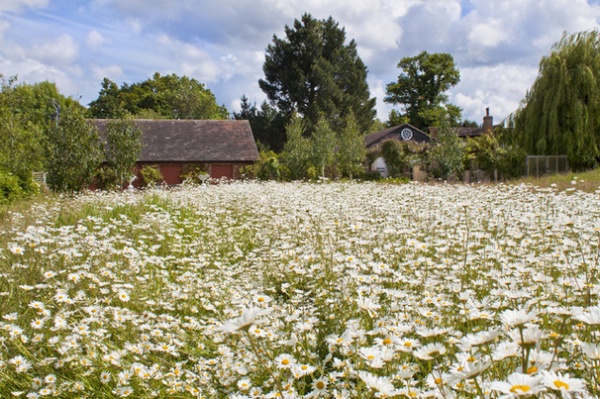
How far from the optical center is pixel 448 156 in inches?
1066

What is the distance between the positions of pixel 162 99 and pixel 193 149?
83.8 ft

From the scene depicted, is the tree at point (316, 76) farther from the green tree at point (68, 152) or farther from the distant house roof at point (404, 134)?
the green tree at point (68, 152)

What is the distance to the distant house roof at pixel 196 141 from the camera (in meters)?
33.7

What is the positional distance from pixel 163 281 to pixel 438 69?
53.3 meters

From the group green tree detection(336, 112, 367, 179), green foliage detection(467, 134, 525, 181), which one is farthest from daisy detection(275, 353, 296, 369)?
green tree detection(336, 112, 367, 179)

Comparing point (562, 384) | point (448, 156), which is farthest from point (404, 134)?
point (562, 384)

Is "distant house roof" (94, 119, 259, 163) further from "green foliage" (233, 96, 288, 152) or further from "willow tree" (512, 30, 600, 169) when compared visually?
"willow tree" (512, 30, 600, 169)

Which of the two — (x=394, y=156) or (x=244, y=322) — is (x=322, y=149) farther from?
(x=244, y=322)

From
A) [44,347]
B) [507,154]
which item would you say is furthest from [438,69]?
[44,347]

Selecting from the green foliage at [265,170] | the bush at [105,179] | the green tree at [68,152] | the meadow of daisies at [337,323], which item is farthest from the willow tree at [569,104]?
the bush at [105,179]

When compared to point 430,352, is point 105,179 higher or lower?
higher

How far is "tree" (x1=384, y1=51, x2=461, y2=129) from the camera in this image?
53.4 metres

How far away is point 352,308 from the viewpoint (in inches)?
132

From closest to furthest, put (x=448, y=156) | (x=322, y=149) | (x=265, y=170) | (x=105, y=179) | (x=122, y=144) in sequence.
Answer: (x=122, y=144), (x=105, y=179), (x=448, y=156), (x=322, y=149), (x=265, y=170)
